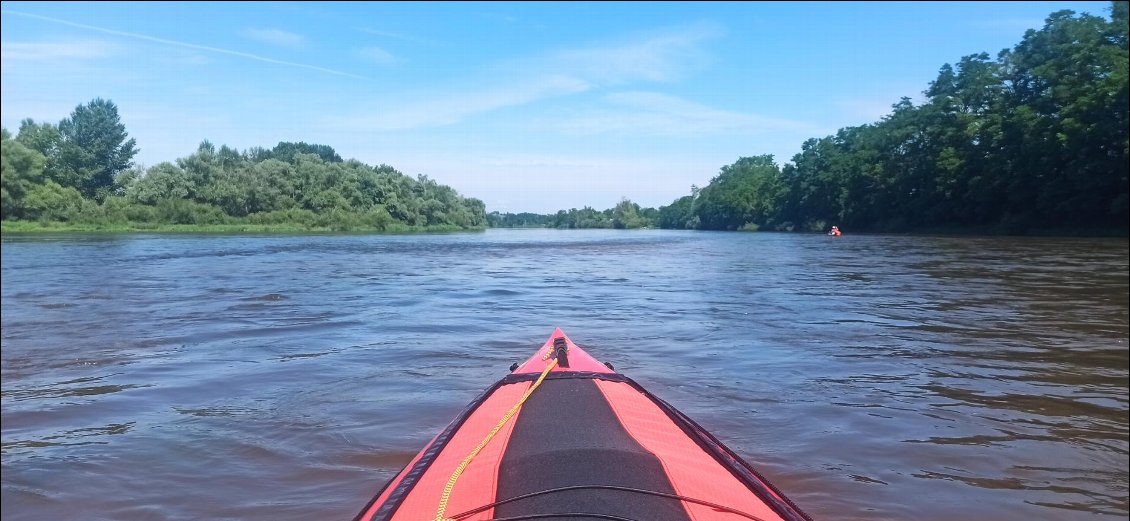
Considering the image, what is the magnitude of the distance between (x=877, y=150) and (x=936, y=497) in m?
65.3

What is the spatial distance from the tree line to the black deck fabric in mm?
36331

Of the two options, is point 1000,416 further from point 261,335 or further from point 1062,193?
point 1062,193

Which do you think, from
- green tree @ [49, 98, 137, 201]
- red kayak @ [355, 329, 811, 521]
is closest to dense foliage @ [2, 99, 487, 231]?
green tree @ [49, 98, 137, 201]

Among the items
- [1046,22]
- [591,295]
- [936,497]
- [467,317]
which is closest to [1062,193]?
[1046,22]

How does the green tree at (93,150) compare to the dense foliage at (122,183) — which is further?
the green tree at (93,150)

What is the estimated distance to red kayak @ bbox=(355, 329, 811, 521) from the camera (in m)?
1.94

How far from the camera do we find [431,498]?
211cm

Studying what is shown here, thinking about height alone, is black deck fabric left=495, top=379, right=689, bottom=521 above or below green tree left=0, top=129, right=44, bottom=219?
below

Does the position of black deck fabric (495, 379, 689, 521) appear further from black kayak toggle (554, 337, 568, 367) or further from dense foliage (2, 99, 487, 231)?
dense foliage (2, 99, 487, 231)

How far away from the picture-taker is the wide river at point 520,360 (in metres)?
3.43

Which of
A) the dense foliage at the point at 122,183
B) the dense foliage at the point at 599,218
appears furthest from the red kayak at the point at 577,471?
the dense foliage at the point at 599,218

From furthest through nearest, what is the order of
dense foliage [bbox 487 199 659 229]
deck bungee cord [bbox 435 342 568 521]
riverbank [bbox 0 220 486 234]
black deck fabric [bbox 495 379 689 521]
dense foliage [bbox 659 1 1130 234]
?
dense foliage [bbox 487 199 659 229], dense foliage [bbox 659 1 1130 234], riverbank [bbox 0 220 486 234], deck bungee cord [bbox 435 342 568 521], black deck fabric [bbox 495 379 689 521]

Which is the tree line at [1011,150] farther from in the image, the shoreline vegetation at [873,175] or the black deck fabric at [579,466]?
the black deck fabric at [579,466]

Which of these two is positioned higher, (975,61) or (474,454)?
(975,61)
